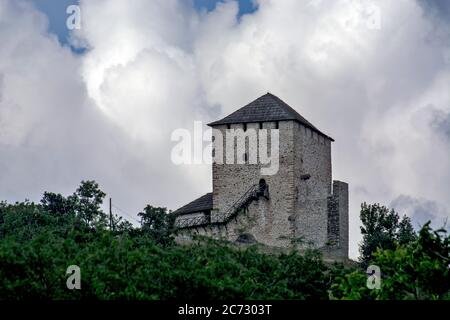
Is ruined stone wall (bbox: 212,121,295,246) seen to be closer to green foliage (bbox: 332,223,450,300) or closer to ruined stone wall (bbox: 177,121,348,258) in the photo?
ruined stone wall (bbox: 177,121,348,258)

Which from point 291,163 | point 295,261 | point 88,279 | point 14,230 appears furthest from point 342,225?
point 88,279

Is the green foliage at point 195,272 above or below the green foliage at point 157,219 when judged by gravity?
below

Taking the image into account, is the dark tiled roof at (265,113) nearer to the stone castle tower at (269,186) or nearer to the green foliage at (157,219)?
the stone castle tower at (269,186)

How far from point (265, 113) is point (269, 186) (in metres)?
3.78

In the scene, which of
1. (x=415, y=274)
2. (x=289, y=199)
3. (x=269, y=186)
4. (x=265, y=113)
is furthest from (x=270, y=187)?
(x=415, y=274)

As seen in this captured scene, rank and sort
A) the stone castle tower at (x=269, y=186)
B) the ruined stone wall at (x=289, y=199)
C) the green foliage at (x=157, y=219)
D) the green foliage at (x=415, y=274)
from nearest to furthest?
the green foliage at (x=415, y=274), the green foliage at (x=157, y=219), the ruined stone wall at (x=289, y=199), the stone castle tower at (x=269, y=186)

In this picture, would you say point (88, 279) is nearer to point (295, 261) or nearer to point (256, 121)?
point (295, 261)

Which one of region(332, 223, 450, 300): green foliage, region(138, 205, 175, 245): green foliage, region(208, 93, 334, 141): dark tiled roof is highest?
region(208, 93, 334, 141): dark tiled roof

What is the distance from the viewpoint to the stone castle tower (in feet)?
176

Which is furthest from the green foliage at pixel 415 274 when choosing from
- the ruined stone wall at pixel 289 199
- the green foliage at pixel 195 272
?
the ruined stone wall at pixel 289 199

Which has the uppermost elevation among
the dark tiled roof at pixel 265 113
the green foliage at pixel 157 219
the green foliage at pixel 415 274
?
the dark tiled roof at pixel 265 113

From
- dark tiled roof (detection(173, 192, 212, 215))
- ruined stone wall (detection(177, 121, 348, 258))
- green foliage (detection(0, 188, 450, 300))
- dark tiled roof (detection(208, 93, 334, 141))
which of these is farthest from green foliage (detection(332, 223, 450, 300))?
dark tiled roof (detection(173, 192, 212, 215))

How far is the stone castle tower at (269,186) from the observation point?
53625 mm
